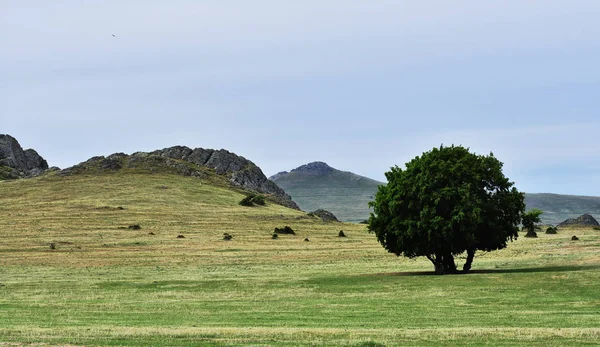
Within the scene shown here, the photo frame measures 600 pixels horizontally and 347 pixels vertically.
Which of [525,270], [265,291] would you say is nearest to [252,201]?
[525,270]

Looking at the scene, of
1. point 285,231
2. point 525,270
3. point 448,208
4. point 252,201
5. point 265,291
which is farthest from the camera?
point 252,201

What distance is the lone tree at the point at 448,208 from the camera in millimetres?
62125

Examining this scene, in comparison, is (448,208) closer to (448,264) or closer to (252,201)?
(448,264)

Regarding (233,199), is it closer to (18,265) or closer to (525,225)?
(18,265)

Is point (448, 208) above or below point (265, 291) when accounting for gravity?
above

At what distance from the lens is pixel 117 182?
173500mm

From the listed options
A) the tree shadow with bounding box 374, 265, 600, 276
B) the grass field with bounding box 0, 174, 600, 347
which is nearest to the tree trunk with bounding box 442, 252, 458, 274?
the tree shadow with bounding box 374, 265, 600, 276

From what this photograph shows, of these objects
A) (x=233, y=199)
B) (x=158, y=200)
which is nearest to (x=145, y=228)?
(x=158, y=200)

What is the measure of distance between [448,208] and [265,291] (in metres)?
17.8

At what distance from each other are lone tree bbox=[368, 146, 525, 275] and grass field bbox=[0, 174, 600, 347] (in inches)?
100

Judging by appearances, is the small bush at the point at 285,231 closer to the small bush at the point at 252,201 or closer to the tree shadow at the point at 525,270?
the small bush at the point at 252,201

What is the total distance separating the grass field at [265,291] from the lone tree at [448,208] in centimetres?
255

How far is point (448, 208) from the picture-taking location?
63.5 m

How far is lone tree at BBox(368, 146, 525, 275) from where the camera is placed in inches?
2446
